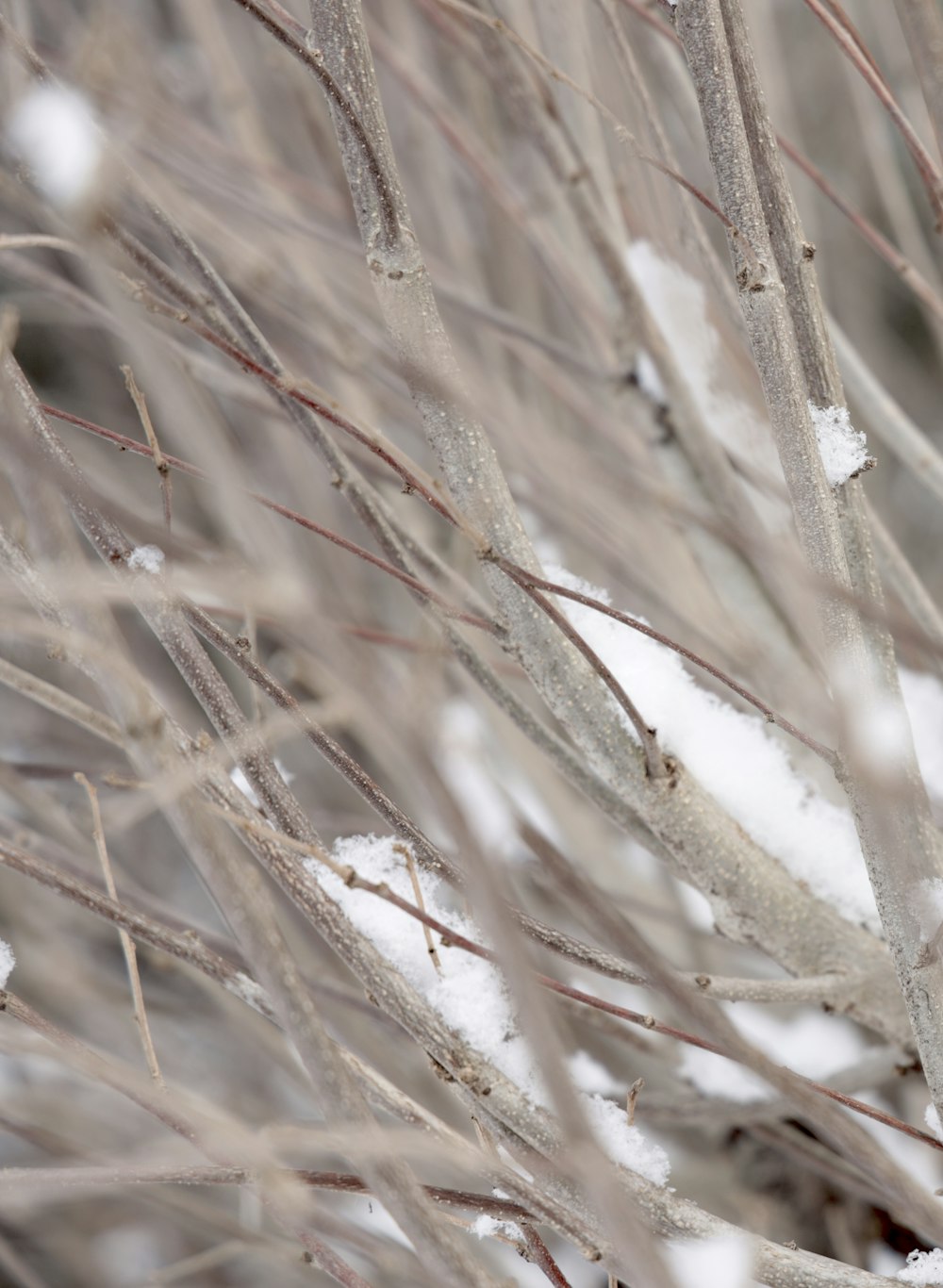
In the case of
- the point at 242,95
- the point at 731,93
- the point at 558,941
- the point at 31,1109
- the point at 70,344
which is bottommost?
the point at 31,1109

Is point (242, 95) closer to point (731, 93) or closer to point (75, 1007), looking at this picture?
point (731, 93)

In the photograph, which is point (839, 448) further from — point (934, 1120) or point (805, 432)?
point (934, 1120)

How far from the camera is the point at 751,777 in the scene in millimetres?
823

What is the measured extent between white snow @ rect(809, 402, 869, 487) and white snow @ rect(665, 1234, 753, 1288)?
0.42 meters

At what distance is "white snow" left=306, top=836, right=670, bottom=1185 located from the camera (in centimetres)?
60

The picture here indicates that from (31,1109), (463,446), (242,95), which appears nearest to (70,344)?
(242,95)

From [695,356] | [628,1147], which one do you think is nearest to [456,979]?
[628,1147]

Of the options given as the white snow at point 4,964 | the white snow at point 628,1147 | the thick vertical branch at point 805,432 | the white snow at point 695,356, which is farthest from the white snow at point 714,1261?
the white snow at point 695,356

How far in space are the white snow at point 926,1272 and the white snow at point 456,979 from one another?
0.15 m

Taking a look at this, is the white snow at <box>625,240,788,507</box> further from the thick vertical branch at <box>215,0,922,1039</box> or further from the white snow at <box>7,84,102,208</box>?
the white snow at <box>7,84,102,208</box>

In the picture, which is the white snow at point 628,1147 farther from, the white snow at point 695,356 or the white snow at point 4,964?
the white snow at point 695,356

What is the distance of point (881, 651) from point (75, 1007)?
1.20m

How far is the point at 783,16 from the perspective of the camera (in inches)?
90.6

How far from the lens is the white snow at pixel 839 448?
1.85 feet
